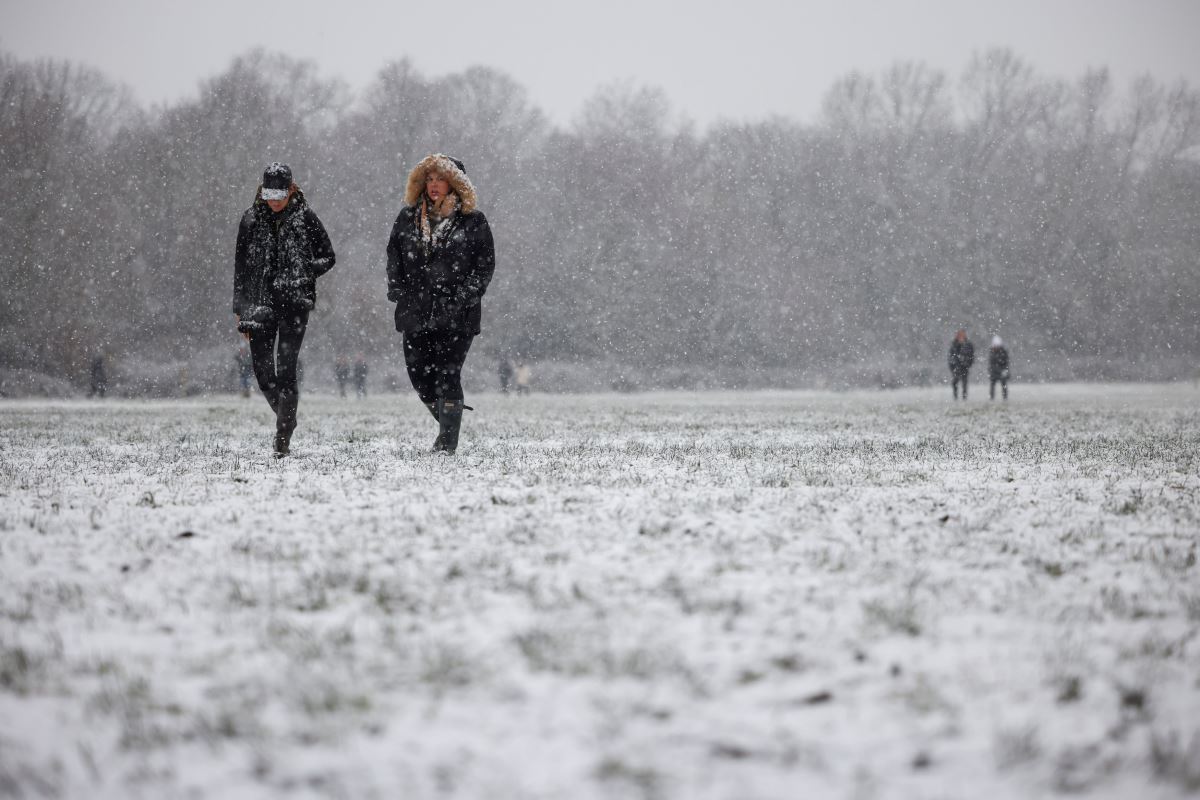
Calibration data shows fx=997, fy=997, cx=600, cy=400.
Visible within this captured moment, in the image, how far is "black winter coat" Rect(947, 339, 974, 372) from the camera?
28656 mm

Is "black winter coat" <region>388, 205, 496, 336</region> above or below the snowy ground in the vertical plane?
above

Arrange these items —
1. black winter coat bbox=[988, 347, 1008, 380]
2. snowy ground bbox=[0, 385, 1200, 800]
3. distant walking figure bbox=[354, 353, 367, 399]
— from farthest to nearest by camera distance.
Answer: distant walking figure bbox=[354, 353, 367, 399]
black winter coat bbox=[988, 347, 1008, 380]
snowy ground bbox=[0, 385, 1200, 800]

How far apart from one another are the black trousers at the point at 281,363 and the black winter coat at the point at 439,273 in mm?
833

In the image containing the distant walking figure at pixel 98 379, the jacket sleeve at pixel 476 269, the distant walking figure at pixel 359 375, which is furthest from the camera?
the distant walking figure at pixel 359 375

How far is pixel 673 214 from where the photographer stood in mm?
52406

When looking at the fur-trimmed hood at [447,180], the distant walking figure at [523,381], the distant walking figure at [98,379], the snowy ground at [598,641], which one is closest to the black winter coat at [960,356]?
the distant walking figure at [523,381]

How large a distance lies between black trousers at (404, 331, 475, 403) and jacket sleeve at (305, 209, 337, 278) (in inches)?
Result: 33.9

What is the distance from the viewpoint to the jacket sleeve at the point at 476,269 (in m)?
7.99

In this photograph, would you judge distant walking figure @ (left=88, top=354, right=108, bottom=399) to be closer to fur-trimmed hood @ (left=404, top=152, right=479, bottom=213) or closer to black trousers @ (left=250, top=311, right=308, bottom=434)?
black trousers @ (left=250, top=311, right=308, bottom=434)

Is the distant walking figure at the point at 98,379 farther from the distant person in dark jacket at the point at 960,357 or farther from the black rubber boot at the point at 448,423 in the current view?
the black rubber boot at the point at 448,423

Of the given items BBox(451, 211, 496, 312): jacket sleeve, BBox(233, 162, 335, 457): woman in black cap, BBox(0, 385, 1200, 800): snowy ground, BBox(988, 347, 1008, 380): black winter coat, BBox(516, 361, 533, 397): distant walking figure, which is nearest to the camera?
BBox(0, 385, 1200, 800): snowy ground

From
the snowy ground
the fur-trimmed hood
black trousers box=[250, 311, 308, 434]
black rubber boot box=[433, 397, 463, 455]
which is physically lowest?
the snowy ground

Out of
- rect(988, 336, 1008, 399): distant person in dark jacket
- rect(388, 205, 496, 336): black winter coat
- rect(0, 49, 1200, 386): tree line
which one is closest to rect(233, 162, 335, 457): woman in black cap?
rect(388, 205, 496, 336): black winter coat

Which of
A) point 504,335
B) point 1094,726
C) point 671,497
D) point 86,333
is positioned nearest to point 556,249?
point 504,335
